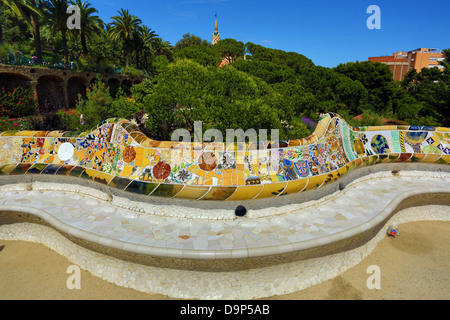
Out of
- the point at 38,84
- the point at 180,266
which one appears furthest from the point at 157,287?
the point at 38,84

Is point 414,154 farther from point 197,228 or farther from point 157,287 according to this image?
point 157,287

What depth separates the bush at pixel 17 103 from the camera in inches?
674

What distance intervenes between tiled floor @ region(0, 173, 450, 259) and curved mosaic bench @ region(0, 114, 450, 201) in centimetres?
63

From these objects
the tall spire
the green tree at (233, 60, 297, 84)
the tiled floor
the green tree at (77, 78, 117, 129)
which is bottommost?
the tiled floor

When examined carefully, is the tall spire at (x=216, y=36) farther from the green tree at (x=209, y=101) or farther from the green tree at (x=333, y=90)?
the green tree at (x=209, y=101)

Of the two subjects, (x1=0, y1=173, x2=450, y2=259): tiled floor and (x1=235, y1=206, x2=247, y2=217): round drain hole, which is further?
(x1=235, y1=206, x2=247, y2=217): round drain hole

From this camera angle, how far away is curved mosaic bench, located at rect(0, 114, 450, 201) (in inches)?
266

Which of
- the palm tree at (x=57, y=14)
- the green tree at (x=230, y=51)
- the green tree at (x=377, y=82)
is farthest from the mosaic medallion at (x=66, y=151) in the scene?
the green tree at (x=377, y=82)

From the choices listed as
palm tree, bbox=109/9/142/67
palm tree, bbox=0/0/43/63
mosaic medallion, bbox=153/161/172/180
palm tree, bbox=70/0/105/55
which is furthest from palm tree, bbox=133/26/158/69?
mosaic medallion, bbox=153/161/172/180

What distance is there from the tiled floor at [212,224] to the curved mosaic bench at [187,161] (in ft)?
2.07

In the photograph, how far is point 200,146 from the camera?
7.09 metres

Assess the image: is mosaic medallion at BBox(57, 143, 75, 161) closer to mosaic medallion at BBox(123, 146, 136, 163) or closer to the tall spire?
mosaic medallion at BBox(123, 146, 136, 163)

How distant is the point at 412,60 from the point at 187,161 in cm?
8442

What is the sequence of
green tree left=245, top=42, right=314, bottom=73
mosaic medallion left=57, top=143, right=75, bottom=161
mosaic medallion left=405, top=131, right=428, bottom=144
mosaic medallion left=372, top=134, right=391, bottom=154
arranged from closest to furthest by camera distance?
mosaic medallion left=57, top=143, right=75, bottom=161 < mosaic medallion left=372, top=134, right=391, bottom=154 < mosaic medallion left=405, top=131, right=428, bottom=144 < green tree left=245, top=42, right=314, bottom=73
